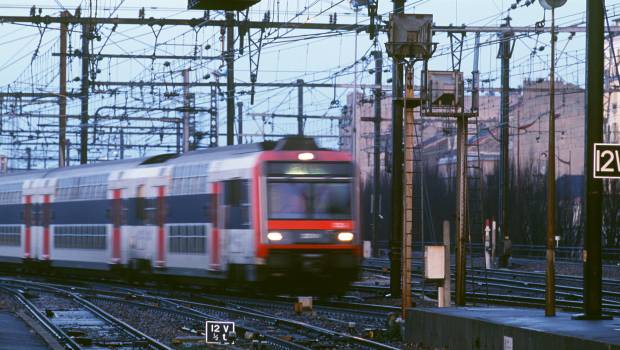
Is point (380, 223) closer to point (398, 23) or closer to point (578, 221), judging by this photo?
point (578, 221)

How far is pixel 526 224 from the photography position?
69000 millimetres

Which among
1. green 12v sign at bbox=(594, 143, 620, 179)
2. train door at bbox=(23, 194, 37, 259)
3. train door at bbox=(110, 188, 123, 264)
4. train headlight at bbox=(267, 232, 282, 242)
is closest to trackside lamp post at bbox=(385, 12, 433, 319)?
train headlight at bbox=(267, 232, 282, 242)

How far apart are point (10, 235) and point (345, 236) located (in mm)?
19525

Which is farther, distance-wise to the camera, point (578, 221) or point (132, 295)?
point (578, 221)

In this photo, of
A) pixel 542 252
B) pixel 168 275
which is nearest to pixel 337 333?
pixel 168 275

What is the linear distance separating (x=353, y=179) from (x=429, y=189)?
62.1m

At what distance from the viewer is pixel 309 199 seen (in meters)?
27.2

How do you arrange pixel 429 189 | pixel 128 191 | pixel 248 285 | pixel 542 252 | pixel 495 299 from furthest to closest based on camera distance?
pixel 429 189 < pixel 542 252 < pixel 128 191 < pixel 495 299 < pixel 248 285

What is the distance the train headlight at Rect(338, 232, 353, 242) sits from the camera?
89.6ft

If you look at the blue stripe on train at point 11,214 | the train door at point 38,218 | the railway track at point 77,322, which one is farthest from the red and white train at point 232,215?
the blue stripe on train at point 11,214

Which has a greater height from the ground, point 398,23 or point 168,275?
point 398,23

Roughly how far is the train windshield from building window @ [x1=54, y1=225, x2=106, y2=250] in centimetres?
1025

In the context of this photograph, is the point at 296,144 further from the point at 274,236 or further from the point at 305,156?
the point at 274,236

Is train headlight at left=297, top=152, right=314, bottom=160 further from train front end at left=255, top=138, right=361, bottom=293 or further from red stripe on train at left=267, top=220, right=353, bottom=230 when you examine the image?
red stripe on train at left=267, top=220, right=353, bottom=230
